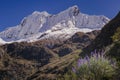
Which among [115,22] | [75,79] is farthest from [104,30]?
[75,79]

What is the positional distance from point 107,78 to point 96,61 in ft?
4.31

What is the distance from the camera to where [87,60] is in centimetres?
2184

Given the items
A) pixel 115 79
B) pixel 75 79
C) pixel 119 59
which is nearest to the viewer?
pixel 115 79

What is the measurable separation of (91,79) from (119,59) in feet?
6.15

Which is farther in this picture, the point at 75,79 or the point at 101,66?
the point at 75,79

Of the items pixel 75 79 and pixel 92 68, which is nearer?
pixel 92 68

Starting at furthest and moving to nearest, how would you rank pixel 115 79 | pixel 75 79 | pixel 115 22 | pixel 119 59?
pixel 115 22 → pixel 75 79 → pixel 119 59 → pixel 115 79

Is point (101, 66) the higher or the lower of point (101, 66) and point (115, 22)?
the lower

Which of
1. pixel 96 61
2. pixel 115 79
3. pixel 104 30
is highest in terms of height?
pixel 104 30

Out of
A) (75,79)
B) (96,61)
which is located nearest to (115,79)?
(96,61)

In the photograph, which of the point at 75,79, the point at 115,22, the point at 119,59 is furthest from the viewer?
the point at 115,22

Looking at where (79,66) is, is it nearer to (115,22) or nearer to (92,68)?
(92,68)

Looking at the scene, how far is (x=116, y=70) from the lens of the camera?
65.3 feet

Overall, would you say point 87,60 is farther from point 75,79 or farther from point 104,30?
Result: point 104,30
